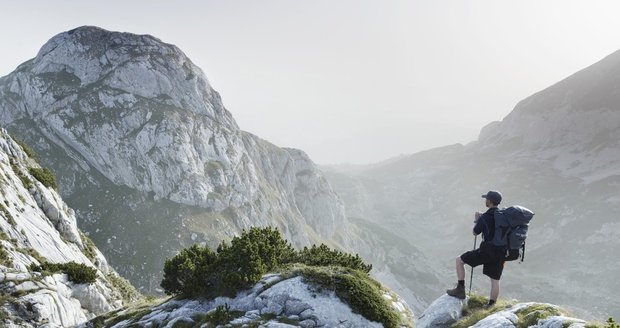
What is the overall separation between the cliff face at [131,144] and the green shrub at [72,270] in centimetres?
8920

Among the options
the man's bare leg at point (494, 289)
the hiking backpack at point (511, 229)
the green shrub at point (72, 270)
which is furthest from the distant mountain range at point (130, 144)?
the hiking backpack at point (511, 229)

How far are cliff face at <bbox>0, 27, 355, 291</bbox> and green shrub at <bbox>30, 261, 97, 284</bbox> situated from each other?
293ft

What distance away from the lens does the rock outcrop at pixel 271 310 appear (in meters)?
17.3

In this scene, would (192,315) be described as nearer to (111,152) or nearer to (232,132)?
(111,152)

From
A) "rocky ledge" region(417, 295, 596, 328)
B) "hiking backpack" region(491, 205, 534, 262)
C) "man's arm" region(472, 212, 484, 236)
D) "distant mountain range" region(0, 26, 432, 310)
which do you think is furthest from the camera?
"distant mountain range" region(0, 26, 432, 310)

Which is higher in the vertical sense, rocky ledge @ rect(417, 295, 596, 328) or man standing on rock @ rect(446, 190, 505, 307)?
man standing on rock @ rect(446, 190, 505, 307)

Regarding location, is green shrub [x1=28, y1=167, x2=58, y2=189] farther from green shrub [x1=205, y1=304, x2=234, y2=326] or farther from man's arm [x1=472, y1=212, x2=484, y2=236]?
man's arm [x1=472, y1=212, x2=484, y2=236]

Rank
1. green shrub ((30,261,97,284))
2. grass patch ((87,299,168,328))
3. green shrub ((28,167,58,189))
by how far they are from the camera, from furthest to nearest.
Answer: green shrub ((28,167,58,189))
green shrub ((30,261,97,284))
grass patch ((87,299,168,328))

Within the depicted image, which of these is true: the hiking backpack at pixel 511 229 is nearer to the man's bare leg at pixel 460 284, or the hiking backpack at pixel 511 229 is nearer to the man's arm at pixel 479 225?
the man's arm at pixel 479 225

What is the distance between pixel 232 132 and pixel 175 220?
200ft

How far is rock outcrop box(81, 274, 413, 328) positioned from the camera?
56.7ft

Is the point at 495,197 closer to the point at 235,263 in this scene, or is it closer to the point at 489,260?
the point at 489,260

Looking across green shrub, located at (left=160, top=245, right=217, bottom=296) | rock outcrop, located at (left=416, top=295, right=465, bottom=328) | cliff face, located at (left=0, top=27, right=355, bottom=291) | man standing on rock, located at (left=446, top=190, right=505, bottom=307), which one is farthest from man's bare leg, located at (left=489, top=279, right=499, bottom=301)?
cliff face, located at (left=0, top=27, right=355, bottom=291)

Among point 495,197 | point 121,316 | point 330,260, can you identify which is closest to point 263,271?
point 330,260
